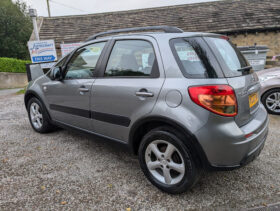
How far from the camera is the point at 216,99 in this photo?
1.94m

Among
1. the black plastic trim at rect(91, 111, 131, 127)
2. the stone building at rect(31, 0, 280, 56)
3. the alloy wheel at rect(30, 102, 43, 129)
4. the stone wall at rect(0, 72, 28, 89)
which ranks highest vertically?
the stone building at rect(31, 0, 280, 56)

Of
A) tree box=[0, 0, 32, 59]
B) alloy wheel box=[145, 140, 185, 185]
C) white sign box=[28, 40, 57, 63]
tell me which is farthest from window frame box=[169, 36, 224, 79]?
tree box=[0, 0, 32, 59]

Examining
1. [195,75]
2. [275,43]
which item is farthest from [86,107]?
[275,43]

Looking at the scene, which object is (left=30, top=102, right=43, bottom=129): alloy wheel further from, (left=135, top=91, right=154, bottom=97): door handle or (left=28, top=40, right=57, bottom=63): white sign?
(left=28, top=40, right=57, bottom=63): white sign

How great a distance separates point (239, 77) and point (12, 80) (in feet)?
52.3

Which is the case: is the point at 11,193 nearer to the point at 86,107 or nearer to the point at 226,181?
the point at 86,107

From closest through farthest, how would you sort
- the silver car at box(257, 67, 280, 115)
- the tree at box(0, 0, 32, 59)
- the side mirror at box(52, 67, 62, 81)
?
the side mirror at box(52, 67, 62, 81)
the silver car at box(257, 67, 280, 115)
the tree at box(0, 0, 32, 59)

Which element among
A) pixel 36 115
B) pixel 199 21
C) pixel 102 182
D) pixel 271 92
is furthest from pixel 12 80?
pixel 271 92

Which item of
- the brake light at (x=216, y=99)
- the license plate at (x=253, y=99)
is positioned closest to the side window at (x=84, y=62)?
the brake light at (x=216, y=99)

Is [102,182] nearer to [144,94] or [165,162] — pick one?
[165,162]

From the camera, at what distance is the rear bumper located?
1.93m

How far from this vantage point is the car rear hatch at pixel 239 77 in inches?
80.9

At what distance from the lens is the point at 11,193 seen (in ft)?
7.86

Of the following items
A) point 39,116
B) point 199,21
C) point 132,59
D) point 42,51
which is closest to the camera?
point 132,59
